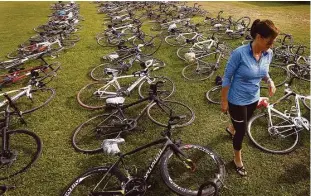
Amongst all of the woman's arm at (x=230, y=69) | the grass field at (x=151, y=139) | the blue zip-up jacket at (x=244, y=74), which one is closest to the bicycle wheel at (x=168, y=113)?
the grass field at (x=151, y=139)

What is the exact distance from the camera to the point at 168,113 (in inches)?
273

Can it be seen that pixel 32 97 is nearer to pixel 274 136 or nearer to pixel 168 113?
pixel 168 113

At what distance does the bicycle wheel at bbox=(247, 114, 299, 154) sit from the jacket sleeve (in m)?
2.48

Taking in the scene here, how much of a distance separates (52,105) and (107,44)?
6.54 meters

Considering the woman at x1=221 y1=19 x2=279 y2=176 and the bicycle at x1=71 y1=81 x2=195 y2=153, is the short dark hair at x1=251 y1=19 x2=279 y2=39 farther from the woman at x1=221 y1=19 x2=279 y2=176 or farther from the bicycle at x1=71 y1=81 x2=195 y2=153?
the bicycle at x1=71 y1=81 x2=195 y2=153

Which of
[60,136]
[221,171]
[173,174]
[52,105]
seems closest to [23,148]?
[60,136]

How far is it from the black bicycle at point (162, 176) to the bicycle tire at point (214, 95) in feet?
9.80

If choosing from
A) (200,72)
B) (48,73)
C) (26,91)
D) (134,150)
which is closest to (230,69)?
(134,150)

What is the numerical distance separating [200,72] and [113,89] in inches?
139

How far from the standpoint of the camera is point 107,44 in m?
13.8

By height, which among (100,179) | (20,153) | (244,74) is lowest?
(20,153)

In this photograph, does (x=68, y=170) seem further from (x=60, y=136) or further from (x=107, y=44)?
(x=107, y=44)

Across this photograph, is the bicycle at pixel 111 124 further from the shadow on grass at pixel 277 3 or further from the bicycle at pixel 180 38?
the shadow on grass at pixel 277 3

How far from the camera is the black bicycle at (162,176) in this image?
4312mm
